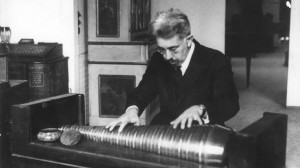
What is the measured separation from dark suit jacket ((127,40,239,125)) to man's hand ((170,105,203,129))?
237mm

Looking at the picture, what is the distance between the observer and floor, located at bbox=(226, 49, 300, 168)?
5.16 metres

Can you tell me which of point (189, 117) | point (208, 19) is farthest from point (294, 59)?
point (189, 117)

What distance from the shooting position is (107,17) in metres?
5.77

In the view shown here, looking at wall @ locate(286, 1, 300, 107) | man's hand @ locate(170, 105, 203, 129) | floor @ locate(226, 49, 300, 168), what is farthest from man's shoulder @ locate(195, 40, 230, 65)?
wall @ locate(286, 1, 300, 107)

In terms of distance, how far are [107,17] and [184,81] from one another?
3.54m

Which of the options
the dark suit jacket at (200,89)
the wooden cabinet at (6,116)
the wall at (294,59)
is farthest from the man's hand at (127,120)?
the wall at (294,59)

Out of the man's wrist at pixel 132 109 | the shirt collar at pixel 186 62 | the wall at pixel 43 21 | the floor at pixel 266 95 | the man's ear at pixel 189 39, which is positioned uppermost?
the wall at pixel 43 21

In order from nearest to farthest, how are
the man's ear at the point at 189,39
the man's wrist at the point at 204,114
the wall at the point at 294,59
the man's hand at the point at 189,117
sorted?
the man's hand at the point at 189,117, the man's wrist at the point at 204,114, the man's ear at the point at 189,39, the wall at the point at 294,59

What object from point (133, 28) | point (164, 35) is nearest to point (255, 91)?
point (133, 28)

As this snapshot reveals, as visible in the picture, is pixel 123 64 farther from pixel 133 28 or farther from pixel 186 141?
pixel 186 141

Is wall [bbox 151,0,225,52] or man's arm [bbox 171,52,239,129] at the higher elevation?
wall [bbox 151,0,225,52]

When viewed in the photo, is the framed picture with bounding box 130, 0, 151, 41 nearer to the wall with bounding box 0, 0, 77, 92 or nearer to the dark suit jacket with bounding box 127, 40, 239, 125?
the wall with bounding box 0, 0, 77, 92

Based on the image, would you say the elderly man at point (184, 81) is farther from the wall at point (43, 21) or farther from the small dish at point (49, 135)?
the wall at point (43, 21)

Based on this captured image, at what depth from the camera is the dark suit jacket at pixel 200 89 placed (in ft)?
7.77
